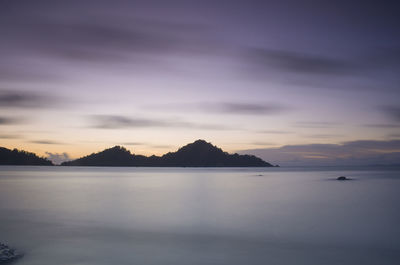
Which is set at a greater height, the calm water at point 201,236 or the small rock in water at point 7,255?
the small rock in water at point 7,255

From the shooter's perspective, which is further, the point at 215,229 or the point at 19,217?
the point at 19,217

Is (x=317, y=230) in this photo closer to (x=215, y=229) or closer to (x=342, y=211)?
(x=215, y=229)

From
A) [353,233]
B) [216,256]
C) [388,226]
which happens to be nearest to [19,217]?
[216,256]

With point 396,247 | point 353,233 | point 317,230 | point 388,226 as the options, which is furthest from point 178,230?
point 388,226

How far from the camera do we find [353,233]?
18156 millimetres

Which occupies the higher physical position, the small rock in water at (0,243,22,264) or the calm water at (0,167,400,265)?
the small rock in water at (0,243,22,264)

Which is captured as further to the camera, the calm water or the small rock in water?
the calm water

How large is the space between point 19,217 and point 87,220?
5.21m

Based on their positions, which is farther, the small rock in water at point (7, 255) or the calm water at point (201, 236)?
the calm water at point (201, 236)

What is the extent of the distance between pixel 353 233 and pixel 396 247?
3.20m

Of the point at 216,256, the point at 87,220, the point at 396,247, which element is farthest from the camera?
the point at 87,220

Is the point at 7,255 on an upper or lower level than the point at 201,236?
upper

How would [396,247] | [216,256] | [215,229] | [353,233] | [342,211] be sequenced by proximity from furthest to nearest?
[342,211] → [215,229] → [353,233] → [396,247] → [216,256]

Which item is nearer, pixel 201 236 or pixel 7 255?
pixel 7 255
